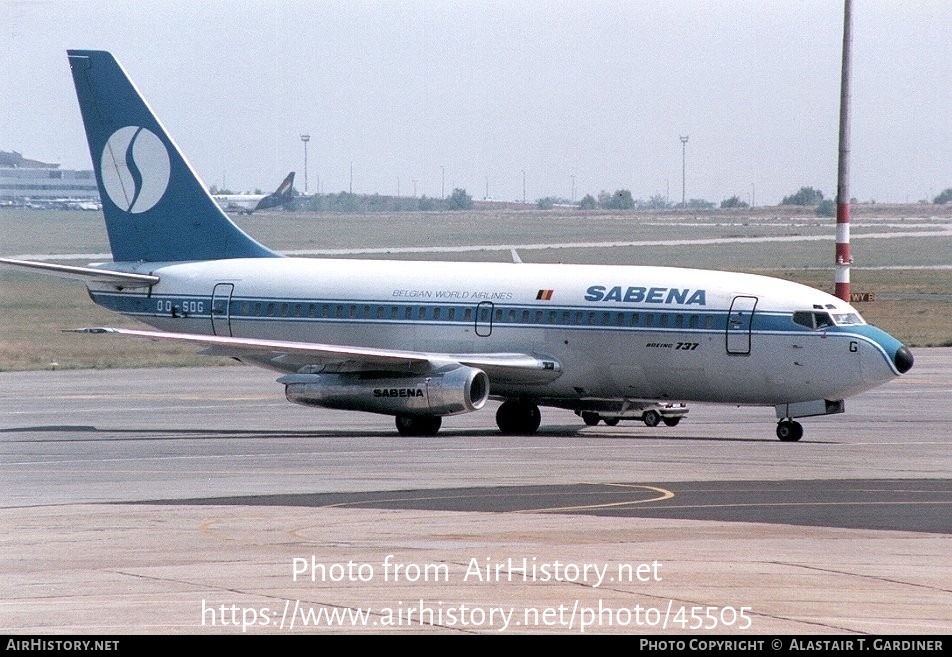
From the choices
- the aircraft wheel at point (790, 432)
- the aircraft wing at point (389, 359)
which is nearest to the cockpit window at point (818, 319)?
the aircraft wheel at point (790, 432)

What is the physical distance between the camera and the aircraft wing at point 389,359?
38781 millimetres

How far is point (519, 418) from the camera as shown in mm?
40656

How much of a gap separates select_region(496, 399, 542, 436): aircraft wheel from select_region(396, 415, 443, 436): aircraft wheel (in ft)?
6.49

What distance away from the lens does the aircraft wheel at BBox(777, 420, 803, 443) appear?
3697cm

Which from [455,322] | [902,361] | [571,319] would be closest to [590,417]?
[571,319]

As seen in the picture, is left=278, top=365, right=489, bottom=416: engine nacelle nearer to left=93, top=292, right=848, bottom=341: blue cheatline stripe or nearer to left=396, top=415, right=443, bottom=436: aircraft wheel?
left=396, top=415, right=443, bottom=436: aircraft wheel

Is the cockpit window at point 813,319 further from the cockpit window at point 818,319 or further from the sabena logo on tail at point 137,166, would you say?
the sabena logo on tail at point 137,166

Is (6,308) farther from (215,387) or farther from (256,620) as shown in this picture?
(256,620)

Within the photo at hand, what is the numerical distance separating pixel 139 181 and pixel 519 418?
1352 cm

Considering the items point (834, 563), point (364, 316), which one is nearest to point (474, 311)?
point (364, 316)

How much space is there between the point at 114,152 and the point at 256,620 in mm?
32519

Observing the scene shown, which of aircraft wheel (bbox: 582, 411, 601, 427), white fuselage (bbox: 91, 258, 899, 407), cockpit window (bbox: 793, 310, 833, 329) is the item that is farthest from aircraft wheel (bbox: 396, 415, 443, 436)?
cockpit window (bbox: 793, 310, 833, 329)

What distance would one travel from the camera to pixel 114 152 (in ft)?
153

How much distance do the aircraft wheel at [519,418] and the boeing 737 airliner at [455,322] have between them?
0.13ft
